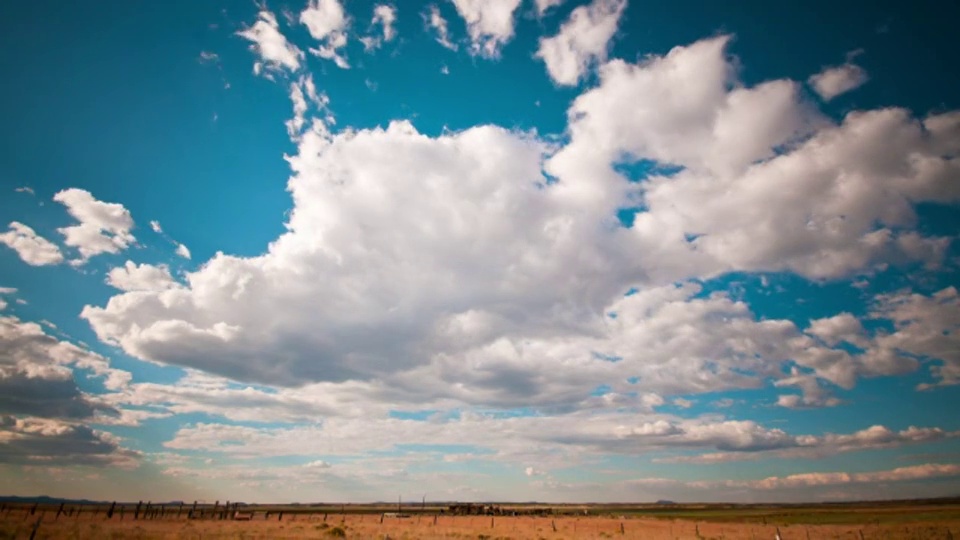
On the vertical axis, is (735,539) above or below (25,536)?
below

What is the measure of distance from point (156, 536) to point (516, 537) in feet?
87.1

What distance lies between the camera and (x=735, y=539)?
4225 cm

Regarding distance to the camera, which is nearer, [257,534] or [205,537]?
[205,537]

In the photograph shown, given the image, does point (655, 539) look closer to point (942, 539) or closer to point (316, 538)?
point (942, 539)

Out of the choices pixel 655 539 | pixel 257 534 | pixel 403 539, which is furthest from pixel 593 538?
pixel 257 534

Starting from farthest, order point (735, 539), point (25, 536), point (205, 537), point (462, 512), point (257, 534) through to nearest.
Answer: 1. point (462, 512)
2. point (735, 539)
3. point (257, 534)
4. point (205, 537)
5. point (25, 536)

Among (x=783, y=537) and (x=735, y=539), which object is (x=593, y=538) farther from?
(x=783, y=537)

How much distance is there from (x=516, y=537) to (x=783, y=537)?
26085mm

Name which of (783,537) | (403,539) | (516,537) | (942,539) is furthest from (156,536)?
(942,539)

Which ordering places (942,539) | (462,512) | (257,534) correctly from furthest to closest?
(462,512), (942,539), (257,534)

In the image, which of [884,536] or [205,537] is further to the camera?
[884,536]

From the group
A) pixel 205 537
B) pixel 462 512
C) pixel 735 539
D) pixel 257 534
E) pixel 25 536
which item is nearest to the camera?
pixel 25 536

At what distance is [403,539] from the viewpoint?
33.2 m

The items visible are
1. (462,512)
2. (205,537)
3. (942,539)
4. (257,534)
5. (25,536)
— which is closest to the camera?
(25,536)
